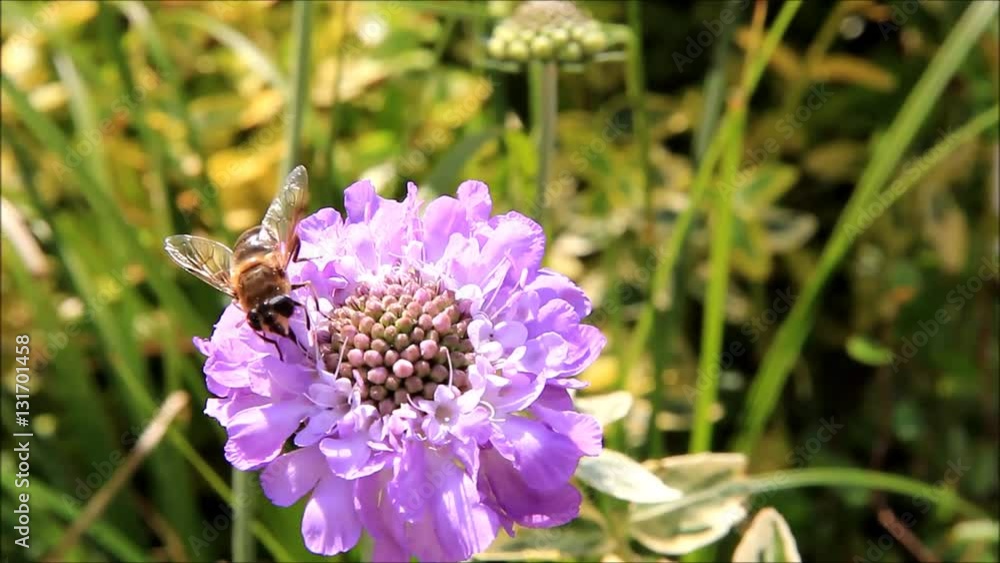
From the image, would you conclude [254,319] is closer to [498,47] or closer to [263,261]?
[263,261]

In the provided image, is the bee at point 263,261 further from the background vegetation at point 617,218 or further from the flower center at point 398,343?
the background vegetation at point 617,218

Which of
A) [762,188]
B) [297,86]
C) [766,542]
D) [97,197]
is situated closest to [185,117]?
[97,197]

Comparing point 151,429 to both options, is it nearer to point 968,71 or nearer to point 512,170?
point 512,170

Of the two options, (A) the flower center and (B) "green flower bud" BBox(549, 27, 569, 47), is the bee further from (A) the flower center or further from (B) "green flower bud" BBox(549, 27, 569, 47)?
(B) "green flower bud" BBox(549, 27, 569, 47)

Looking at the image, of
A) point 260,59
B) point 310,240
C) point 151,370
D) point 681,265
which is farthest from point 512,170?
point 151,370

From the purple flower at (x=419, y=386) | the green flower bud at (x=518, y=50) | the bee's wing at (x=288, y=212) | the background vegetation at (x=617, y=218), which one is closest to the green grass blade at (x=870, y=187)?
the background vegetation at (x=617, y=218)

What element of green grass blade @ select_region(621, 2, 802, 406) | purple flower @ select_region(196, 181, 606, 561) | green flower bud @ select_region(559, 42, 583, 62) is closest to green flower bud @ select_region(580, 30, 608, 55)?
green flower bud @ select_region(559, 42, 583, 62)

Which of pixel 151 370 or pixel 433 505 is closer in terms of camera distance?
pixel 433 505
